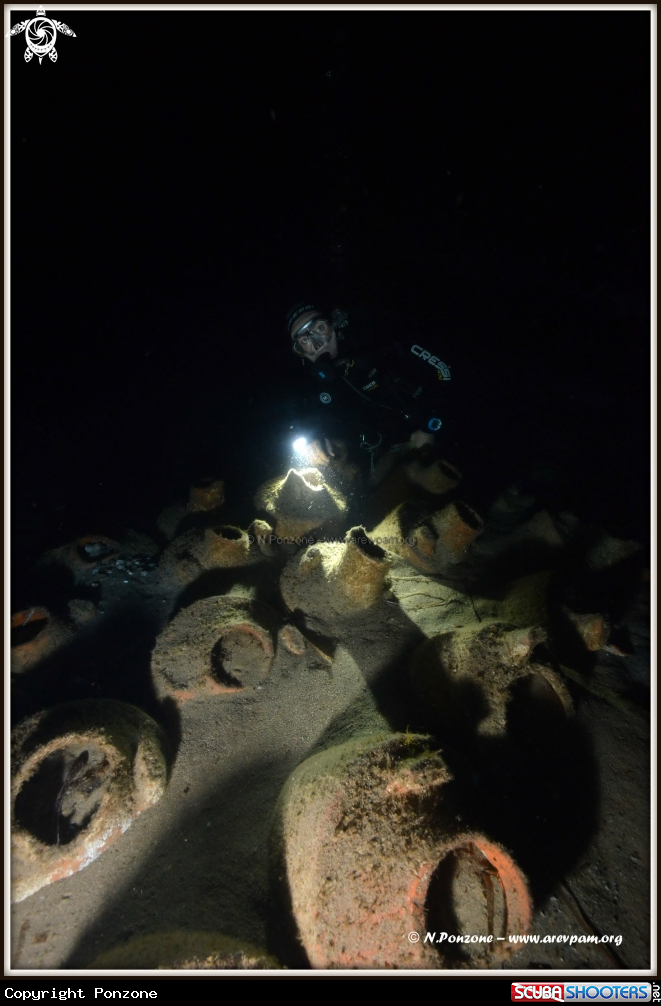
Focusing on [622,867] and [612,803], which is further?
[612,803]

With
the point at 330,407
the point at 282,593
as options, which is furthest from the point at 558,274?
the point at 282,593

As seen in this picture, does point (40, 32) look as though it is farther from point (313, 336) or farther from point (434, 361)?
point (434, 361)

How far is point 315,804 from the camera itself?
1.85 m

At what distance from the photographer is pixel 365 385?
18.1ft

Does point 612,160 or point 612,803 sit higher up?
point 612,160

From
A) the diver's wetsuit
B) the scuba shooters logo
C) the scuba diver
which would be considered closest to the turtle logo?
the scuba diver

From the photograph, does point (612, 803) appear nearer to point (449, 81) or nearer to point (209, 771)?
point (209, 771)

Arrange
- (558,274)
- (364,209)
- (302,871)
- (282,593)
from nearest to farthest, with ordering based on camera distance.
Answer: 1. (302,871)
2. (282,593)
3. (558,274)
4. (364,209)

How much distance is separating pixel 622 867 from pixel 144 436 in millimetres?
11981

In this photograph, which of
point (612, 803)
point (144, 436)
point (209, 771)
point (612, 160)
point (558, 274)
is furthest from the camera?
point (144, 436)

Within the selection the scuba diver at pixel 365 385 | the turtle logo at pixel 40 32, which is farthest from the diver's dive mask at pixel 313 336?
the turtle logo at pixel 40 32

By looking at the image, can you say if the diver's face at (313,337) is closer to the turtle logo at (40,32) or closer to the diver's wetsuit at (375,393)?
the diver's wetsuit at (375,393)

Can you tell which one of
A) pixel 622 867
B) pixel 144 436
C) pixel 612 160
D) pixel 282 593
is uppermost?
pixel 612 160

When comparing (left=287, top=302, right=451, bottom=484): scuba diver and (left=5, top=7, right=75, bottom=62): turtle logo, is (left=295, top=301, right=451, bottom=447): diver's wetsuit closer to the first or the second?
(left=287, top=302, right=451, bottom=484): scuba diver
